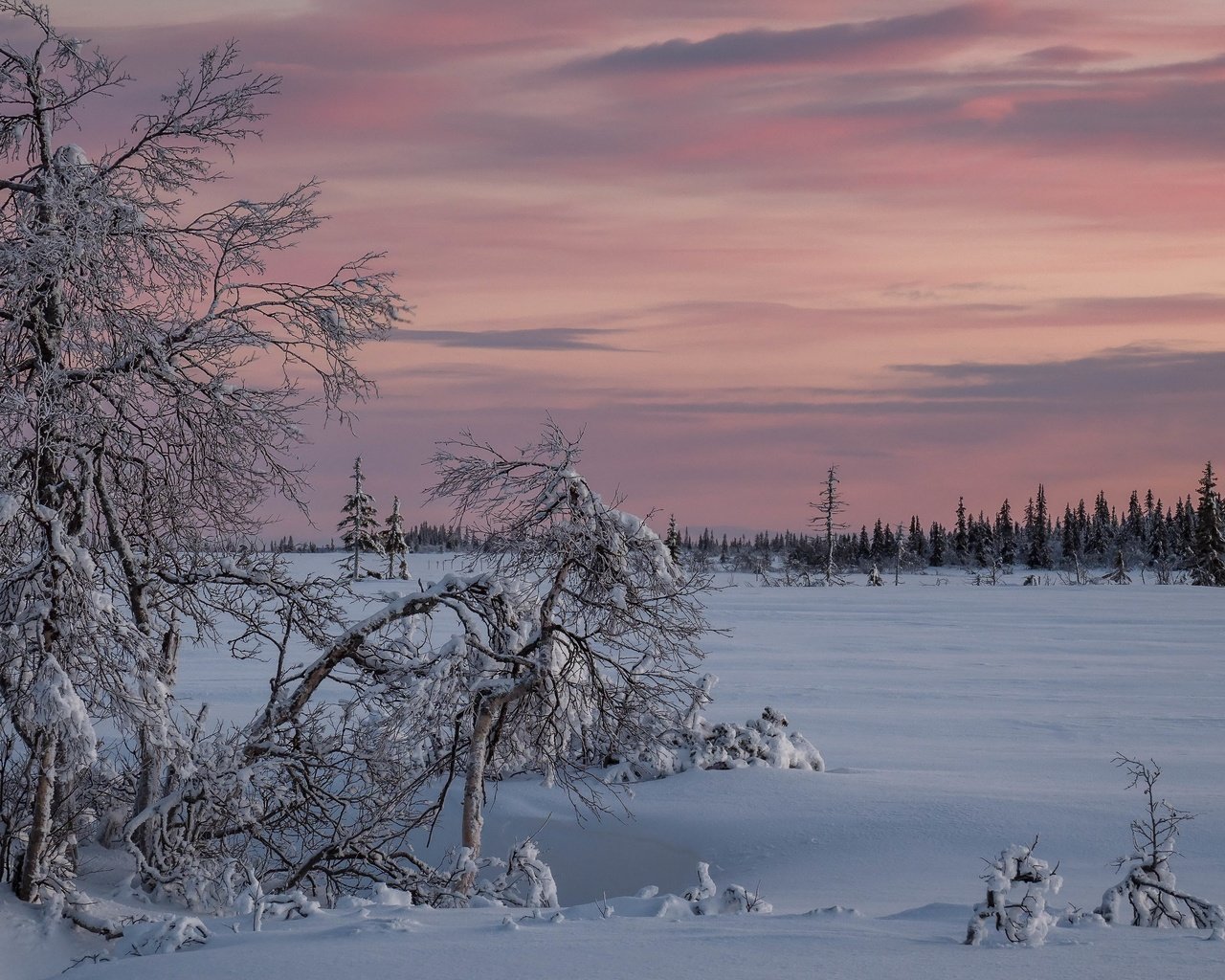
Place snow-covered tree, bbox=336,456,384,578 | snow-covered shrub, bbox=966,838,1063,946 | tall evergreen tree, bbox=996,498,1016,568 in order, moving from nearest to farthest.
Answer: snow-covered shrub, bbox=966,838,1063,946
snow-covered tree, bbox=336,456,384,578
tall evergreen tree, bbox=996,498,1016,568

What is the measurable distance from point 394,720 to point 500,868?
343 cm

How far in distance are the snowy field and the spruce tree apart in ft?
129

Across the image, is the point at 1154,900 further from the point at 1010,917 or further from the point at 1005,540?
the point at 1005,540

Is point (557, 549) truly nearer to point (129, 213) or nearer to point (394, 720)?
point (394, 720)

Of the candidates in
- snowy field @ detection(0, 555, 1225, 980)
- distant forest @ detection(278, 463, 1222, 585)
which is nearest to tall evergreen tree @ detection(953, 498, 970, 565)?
distant forest @ detection(278, 463, 1222, 585)

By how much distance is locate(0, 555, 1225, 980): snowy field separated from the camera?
5801 mm

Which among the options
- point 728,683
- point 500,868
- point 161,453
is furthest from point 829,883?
point 728,683

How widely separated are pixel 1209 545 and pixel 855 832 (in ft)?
214

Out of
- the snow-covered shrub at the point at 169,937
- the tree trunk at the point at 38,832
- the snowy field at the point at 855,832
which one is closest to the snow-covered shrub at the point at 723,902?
the snowy field at the point at 855,832

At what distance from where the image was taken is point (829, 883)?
11.0 meters

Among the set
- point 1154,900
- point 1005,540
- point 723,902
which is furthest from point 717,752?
point 1005,540

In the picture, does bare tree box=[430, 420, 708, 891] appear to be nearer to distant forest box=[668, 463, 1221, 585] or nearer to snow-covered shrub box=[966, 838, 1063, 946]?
snow-covered shrub box=[966, 838, 1063, 946]

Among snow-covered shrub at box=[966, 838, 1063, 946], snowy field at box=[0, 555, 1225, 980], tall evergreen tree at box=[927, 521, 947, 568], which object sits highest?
snow-covered shrub at box=[966, 838, 1063, 946]

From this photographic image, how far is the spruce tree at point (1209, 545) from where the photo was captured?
68669 mm
